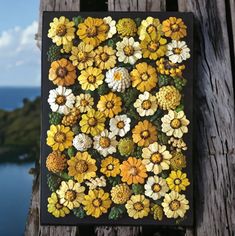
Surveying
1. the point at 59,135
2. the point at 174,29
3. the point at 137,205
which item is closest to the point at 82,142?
the point at 59,135

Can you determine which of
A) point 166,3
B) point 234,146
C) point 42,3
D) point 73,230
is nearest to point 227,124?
point 234,146

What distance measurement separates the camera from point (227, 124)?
253cm

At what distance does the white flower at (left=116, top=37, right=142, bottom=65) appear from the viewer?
2463 mm

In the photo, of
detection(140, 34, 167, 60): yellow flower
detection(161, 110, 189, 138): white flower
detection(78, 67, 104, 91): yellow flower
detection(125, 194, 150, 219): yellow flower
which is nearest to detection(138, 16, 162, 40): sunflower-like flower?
detection(140, 34, 167, 60): yellow flower

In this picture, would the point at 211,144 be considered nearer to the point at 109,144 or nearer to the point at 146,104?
the point at 146,104

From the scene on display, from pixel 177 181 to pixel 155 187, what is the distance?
96mm

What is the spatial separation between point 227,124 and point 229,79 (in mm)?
198

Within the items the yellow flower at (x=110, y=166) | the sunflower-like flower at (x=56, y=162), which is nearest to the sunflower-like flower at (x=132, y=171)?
the yellow flower at (x=110, y=166)

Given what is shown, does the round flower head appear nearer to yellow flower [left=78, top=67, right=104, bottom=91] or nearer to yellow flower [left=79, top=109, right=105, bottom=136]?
yellow flower [left=79, top=109, right=105, bottom=136]

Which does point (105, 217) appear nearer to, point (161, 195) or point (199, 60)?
point (161, 195)

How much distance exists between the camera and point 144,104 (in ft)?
8.04

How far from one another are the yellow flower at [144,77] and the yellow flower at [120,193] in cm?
42

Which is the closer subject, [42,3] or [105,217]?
[105,217]

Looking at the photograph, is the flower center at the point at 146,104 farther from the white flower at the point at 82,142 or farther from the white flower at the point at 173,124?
the white flower at the point at 82,142
